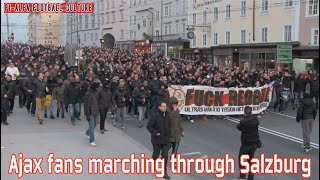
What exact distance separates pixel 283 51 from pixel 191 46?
1076 inches

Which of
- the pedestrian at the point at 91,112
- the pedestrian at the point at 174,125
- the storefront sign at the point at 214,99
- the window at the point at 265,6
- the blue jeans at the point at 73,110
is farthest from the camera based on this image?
the window at the point at 265,6

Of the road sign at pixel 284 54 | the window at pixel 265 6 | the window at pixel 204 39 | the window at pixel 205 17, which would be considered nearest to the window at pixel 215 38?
the window at pixel 204 39

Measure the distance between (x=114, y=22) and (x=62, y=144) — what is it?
6398 centimetres

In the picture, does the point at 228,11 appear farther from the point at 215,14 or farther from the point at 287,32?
the point at 287,32

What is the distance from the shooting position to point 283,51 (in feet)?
71.8

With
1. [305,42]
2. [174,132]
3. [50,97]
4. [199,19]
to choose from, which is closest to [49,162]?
[174,132]

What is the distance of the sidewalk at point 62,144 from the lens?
861 centimetres

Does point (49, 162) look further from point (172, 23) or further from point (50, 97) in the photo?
point (172, 23)

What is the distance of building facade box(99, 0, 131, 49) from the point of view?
70938 mm

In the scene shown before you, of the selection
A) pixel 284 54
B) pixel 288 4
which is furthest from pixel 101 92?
pixel 288 4

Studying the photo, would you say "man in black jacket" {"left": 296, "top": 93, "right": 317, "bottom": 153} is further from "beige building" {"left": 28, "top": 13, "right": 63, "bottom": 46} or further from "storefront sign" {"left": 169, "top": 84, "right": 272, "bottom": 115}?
"beige building" {"left": 28, "top": 13, "right": 63, "bottom": 46}

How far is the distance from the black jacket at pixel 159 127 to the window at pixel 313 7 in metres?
25.2

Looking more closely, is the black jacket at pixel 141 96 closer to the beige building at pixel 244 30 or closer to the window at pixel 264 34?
the beige building at pixel 244 30

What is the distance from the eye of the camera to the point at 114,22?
73.5 m
